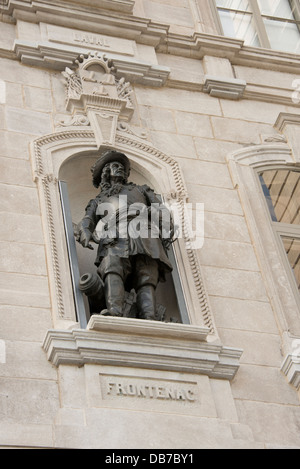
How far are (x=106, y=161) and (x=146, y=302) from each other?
1.88 metres

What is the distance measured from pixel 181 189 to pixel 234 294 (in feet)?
4.94

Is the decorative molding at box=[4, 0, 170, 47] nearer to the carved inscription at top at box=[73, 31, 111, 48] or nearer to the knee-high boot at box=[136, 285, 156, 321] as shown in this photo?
the carved inscription at top at box=[73, 31, 111, 48]

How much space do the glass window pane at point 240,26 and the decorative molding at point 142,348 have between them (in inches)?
251

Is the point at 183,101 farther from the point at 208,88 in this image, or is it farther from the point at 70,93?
the point at 70,93

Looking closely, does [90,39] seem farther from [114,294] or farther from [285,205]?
[114,294]

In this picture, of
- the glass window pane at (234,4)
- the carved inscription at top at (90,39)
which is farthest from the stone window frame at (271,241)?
the glass window pane at (234,4)

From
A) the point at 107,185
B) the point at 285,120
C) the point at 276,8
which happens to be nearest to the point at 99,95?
the point at 107,185

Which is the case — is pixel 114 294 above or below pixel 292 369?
above

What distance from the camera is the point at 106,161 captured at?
10.4 meters

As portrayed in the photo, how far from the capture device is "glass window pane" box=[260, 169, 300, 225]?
37.8ft

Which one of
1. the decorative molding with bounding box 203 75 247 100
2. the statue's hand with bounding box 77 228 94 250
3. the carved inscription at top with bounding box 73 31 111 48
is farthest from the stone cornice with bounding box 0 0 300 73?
the statue's hand with bounding box 77 228 94 250

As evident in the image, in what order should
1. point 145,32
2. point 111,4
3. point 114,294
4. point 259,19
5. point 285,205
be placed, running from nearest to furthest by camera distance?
point 114,294, point 285,205, point 145,32, point 111,4, point 259,19

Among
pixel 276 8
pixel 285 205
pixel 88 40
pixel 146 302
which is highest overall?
pixel 276 8
